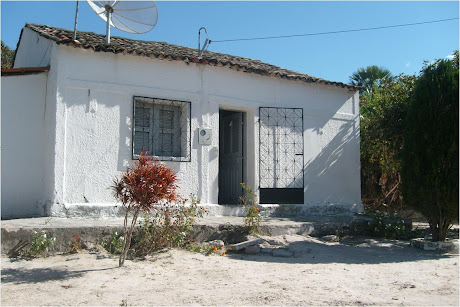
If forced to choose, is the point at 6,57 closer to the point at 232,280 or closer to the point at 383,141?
the point at 383,141

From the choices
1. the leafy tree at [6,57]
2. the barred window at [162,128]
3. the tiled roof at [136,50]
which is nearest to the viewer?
the tiled roof at [136,50]

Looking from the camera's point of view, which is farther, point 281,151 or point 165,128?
point 281,151

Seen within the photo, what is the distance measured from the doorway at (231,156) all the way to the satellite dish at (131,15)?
290 cm

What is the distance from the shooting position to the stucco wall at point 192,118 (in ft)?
24.0

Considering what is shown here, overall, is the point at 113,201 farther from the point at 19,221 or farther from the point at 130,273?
the point at 130,273

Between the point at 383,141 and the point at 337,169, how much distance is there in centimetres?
172

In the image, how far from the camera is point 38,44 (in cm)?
866

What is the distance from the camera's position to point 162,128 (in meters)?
8.35

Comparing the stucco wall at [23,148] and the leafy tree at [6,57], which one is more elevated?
the leafy tree at [6,57]

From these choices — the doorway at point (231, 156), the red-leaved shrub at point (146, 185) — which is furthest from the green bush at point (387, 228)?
the red-leaved shrub at point (146, 185)

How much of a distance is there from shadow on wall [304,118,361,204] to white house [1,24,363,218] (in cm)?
3

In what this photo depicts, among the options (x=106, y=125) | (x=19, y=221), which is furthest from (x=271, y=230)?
(x=19, y=221)

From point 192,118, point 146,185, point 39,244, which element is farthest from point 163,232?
point 192,118

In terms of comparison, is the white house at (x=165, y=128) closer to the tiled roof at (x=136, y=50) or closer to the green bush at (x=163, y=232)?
the tiled roof at (x=136, y=50)
